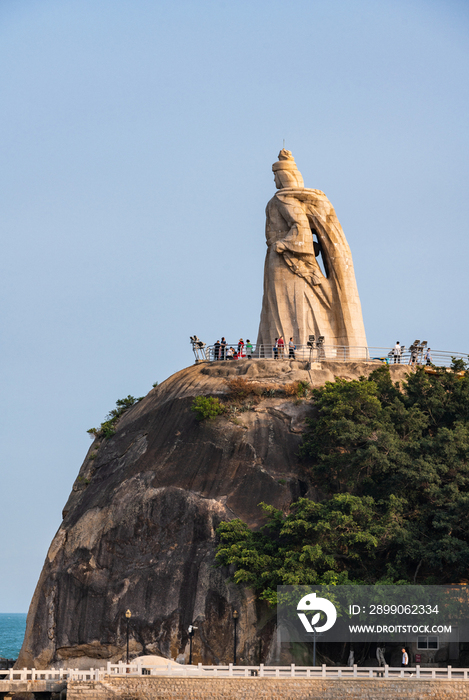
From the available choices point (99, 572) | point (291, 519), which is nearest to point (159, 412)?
point (99, 572)

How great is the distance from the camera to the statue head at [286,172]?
183 feet

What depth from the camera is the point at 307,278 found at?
54.4 meters

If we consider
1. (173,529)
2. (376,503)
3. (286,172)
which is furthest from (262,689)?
(286,172)

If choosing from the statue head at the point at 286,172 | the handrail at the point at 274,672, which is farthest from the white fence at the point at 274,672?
the statue head at the point at 286,172

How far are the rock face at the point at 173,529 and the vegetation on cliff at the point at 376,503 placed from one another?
1443 millimetres

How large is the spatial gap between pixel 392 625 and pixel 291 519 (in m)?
5.69

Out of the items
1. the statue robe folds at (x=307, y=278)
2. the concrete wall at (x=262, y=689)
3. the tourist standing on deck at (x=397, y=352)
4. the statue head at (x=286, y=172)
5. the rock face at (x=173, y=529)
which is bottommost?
the concrete wall at (x=262, y=689)

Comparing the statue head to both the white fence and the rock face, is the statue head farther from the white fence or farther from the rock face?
the white fence

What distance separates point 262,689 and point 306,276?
24838 millimetres

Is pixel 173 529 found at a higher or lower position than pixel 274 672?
higher

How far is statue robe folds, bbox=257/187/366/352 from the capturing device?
177 feet

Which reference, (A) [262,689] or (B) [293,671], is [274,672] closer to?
(B) [293,671]

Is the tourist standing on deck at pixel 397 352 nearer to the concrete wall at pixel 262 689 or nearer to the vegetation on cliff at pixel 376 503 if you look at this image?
the vegetation on cliff at pixel 376 503

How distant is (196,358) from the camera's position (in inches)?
2100
